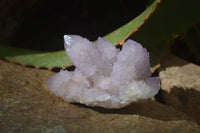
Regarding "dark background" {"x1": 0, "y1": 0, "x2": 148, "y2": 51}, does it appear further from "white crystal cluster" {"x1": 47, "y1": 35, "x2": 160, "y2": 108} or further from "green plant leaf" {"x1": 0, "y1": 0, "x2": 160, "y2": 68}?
"white crystal cluster" {"x1": 47, "y1": 35, "x2": 160, "y2": 108}

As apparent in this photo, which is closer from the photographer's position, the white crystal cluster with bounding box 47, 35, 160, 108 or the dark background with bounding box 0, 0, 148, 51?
the white crystal cluster with bounding box 47, 35, 160, 108

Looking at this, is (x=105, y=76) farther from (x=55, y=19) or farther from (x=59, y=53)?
(x=55, y=19)

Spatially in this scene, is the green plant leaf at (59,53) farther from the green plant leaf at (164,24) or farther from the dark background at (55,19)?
the dark background at (55,19)

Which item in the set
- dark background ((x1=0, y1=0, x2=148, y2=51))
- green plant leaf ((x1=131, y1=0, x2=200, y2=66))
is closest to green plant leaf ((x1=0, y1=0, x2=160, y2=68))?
green plant leaf ((x1=131, y1=0, x2=200, y2=66))

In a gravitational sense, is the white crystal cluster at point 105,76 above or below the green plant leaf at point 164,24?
below

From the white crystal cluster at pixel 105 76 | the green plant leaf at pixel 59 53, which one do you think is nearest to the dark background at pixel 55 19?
the green plant leaf at pixel 59 53

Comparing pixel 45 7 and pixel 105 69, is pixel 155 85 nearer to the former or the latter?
pixel 105 69
